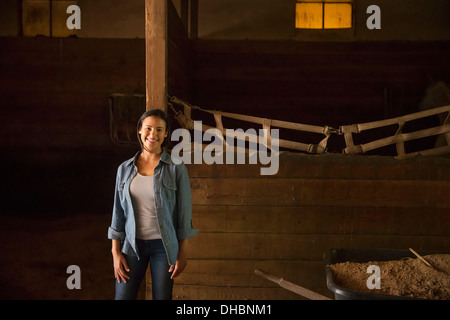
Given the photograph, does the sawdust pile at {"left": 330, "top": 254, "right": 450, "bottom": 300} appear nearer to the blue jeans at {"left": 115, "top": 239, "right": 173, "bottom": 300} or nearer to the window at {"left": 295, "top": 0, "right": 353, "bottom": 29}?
the blue jeans at {"left": 115, "top": 239, "right": 173, "bottom": 300}

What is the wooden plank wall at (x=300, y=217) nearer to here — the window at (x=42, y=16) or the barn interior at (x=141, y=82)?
the barn interior at (x=141, y=82)

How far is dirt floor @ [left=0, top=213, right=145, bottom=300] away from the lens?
344 cm

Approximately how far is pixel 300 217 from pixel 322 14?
13.1 feet

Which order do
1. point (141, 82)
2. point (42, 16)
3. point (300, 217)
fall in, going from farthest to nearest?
point (42, 16) < point (141, 82) < point (300, 217)

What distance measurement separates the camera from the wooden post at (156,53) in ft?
8.39

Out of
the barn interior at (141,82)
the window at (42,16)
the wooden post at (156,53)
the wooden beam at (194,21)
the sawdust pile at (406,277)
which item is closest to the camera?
the sawdust pile at (406,277)

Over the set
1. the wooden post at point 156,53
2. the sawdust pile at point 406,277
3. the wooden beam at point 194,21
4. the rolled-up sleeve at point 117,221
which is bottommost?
the sawdust pile at point 406,277

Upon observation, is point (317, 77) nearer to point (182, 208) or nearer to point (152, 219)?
point (182, 208)

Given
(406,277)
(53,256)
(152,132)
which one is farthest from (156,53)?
(53,256)

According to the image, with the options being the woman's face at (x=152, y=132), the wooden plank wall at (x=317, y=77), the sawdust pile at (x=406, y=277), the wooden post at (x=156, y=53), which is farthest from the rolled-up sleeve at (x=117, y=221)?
the wooden plank wall at (x=317, y=77)

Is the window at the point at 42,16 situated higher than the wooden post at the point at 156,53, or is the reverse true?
the window at the point at 42,16

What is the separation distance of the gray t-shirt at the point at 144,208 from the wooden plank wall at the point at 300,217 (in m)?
0.81

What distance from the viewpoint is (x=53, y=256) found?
14.0ft
